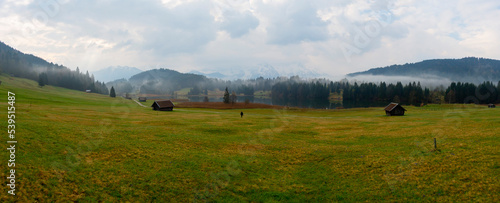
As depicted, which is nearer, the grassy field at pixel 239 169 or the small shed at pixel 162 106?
the grassy field at pixel 239 169

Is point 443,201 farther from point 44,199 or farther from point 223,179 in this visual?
point 44,199


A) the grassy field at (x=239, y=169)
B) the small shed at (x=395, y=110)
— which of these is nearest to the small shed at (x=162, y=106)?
the grassy field at (x=239, y=169)

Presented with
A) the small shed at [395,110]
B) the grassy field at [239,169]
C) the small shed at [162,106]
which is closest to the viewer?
the grassy field at [239,169]

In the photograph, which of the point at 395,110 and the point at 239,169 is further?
the point at 395,110

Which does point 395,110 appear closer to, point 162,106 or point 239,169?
point 239,169

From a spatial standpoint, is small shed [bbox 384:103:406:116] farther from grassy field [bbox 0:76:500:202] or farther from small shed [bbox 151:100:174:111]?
small shed [bbox 151:100:174:111]

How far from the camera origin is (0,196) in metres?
12.9

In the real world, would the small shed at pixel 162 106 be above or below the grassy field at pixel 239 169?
above

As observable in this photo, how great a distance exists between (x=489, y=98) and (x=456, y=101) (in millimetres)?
17602

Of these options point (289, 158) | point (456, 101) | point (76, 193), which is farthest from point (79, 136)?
point (456, 101)

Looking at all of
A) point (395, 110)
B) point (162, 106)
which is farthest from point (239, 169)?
point (162, 106)

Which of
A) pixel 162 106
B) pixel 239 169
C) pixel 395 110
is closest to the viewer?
pixel 239 169

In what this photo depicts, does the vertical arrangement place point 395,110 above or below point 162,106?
above

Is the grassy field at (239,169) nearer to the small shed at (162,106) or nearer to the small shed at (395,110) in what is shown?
the small shed at (395,110)
